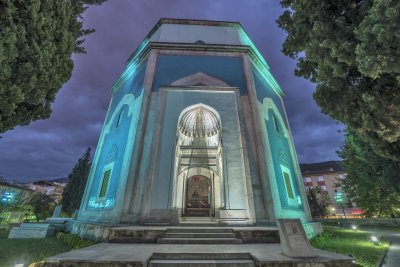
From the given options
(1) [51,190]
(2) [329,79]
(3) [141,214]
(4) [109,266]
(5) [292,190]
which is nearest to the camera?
(4) [109,266]

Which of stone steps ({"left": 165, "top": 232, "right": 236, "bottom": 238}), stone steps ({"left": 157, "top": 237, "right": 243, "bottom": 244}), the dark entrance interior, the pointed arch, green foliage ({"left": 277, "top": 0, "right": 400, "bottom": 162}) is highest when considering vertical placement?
the pointed arch

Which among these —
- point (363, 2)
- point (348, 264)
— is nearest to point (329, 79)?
point (363, 2)

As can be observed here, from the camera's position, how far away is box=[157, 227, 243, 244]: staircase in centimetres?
662

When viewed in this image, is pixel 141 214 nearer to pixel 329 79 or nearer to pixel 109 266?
pixel 109 266

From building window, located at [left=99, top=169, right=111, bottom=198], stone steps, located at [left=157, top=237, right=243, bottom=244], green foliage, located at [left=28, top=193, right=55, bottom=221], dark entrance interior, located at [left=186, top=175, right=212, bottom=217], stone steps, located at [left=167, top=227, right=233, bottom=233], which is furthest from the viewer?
green foliage, located at [left=28, top=193, right=55, bottom=221]

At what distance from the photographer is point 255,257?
15.2 feet

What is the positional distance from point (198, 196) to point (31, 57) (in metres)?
13.9

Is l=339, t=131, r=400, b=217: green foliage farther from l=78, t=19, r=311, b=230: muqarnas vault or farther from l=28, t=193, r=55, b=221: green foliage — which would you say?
l=28, t=193, r=55, b=221: green foliage

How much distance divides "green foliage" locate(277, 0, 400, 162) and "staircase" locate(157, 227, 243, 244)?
18.8ft

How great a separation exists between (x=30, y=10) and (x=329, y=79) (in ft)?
30.9

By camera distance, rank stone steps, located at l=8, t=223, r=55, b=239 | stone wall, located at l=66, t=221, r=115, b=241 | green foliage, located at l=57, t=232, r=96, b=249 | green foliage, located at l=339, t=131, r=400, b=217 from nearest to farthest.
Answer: stone wall, located at l=66, t=221, r=115, b=241 → green foliage, located at l=57, t=232, r=96, b=249 → stone steps, located at l=8, t=223, r=55, b=239 → green foliage, located at l=339, t=131, r=400, b=217

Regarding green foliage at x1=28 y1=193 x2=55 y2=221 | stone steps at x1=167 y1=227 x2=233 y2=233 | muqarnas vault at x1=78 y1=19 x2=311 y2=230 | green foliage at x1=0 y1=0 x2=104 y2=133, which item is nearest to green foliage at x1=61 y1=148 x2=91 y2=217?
green foliage at x1=28 y1=193 x2=55 y2=221

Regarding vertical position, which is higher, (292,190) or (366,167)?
(366,167)

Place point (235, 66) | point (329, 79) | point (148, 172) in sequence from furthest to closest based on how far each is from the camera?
point (235, 66), point (148, 172), point (329, 79)
